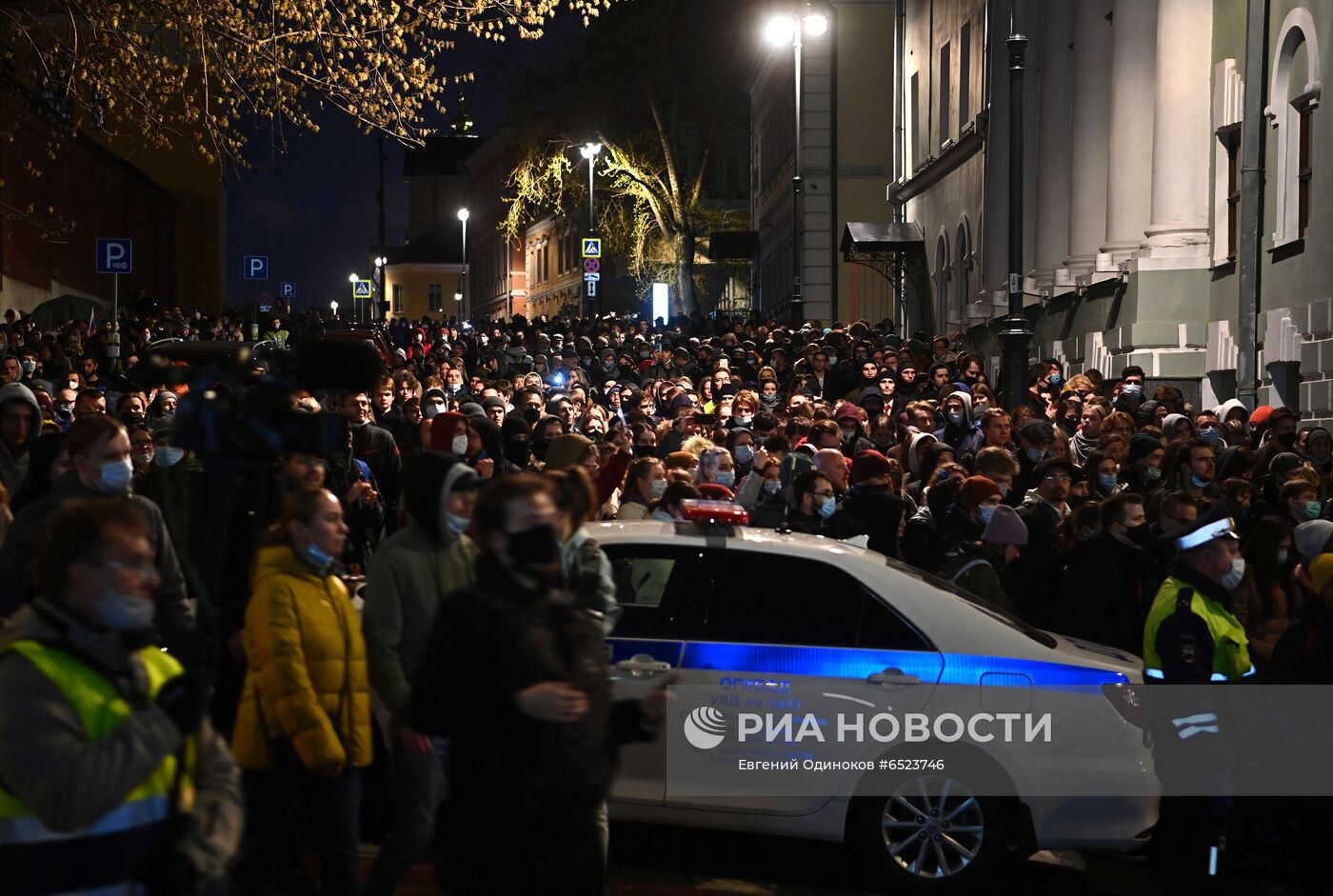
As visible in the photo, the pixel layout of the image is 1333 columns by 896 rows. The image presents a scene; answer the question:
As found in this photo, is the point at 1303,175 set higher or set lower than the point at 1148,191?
lower

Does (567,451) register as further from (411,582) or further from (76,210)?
(76,210)

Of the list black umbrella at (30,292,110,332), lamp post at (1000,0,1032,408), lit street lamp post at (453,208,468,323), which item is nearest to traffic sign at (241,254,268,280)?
black umbrella at (30,292,110,332)

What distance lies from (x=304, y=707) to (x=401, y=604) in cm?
64

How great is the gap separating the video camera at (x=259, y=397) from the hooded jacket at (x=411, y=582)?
1572 mm

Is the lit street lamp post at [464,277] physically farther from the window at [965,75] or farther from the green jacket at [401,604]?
the green jacket at [401,604]

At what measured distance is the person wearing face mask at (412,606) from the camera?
5996mm

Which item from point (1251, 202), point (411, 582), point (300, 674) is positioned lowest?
point (300, 674)

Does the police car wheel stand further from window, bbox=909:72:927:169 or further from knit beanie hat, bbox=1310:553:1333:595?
window, bbox=909:72:927:169

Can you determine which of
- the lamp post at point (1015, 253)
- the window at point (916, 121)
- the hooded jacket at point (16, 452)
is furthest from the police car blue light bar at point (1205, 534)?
the window at point (916, 121)

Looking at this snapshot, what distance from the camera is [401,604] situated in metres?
6.22

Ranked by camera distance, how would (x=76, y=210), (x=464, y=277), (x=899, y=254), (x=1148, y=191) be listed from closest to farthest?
(x=1148, y=191) < (x=899, y=254) < (x=76, y=210) < (x=464, y=277)

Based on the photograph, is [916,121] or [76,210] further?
[76,210]

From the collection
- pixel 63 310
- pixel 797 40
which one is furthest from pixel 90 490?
pixel 63 310

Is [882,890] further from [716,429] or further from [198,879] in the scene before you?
[716,429]
